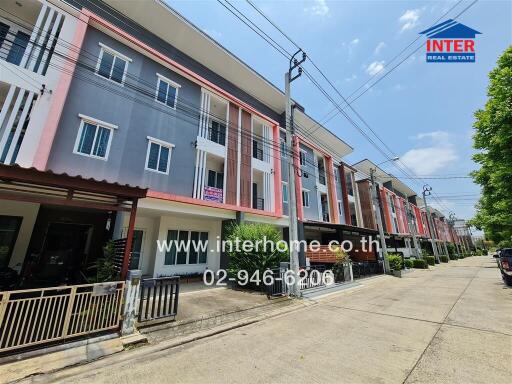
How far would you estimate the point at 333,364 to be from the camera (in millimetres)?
4199

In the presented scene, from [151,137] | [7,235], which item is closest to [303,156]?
[151,137]

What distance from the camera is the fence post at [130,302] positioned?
215 inches

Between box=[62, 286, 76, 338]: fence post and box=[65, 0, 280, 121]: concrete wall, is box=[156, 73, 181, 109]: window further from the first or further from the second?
box=[62, 286, 76, 338]: fence post

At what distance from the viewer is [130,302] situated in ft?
18.2

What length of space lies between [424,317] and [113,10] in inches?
772

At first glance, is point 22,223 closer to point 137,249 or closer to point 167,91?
point 137,249

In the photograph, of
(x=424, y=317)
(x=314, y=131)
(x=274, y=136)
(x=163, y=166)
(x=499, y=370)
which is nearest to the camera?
(x=499, y=370)

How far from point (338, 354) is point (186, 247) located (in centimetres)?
1059

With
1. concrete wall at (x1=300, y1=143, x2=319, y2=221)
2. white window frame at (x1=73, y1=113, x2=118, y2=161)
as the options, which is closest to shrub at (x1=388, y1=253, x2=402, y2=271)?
concrete wall at (x1=300, y1=143, x2=319, y2=221)

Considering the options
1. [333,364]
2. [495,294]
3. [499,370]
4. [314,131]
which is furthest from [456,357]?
[314,131]

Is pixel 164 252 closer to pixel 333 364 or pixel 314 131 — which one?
pixel 333 364

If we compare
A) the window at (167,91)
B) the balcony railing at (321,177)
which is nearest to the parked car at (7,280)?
the window at (167,91)

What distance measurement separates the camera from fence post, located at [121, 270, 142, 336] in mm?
5461

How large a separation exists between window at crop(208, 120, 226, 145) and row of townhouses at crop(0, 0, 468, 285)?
0.08 m
